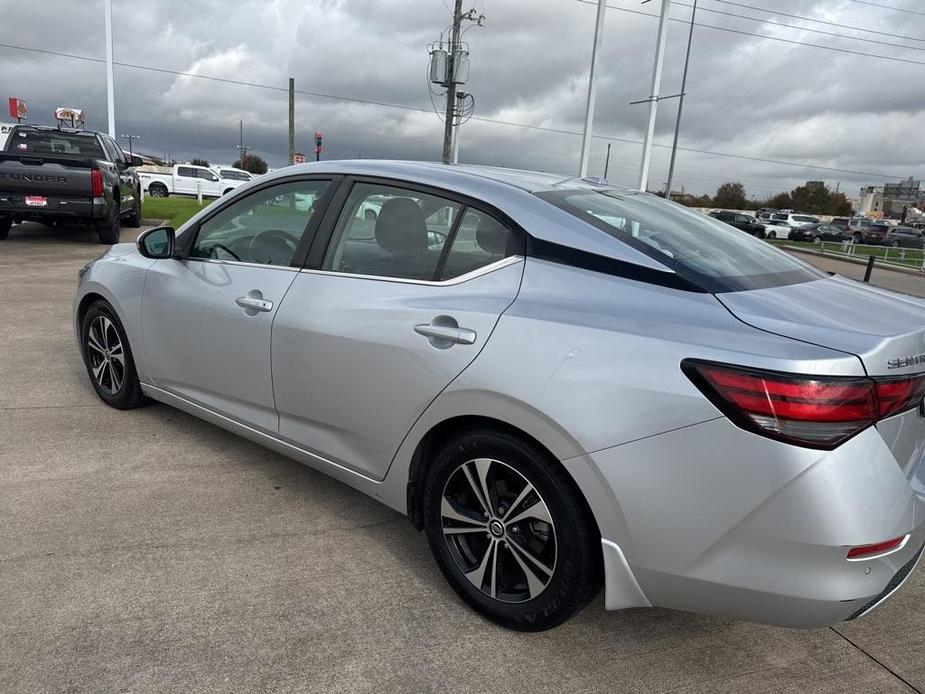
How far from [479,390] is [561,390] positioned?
305 millimetres

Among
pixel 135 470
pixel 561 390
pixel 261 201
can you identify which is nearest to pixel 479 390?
pixel 561 390

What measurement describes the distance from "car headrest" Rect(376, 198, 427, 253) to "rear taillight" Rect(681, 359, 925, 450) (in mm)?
1312

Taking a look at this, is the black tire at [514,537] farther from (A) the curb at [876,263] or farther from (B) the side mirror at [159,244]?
(A) the curb at [876,263]

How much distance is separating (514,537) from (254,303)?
1544mm

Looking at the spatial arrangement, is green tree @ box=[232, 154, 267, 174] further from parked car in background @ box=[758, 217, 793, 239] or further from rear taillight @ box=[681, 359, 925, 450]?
rear taillight @ box=[681, 359, 925, 450]

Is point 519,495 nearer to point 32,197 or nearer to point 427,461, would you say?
point 427,461

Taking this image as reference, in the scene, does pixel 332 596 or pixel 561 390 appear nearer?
pixel 561 390

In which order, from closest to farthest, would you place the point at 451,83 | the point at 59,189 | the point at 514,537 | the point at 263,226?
1. the point at 514,537
2. the point at 263,226
3. the point at 59,189
4. the point at 451,83

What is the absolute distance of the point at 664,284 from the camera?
7.05 feet

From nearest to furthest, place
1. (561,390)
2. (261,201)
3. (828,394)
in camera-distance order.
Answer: (828,394) → (561,390) → (261,201)

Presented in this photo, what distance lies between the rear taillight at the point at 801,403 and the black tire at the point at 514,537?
571 millimetres

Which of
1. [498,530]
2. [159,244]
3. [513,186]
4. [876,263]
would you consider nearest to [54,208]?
[159,244]

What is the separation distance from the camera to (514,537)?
2.36 metres

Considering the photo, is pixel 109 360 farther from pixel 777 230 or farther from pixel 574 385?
pixel 777 230
